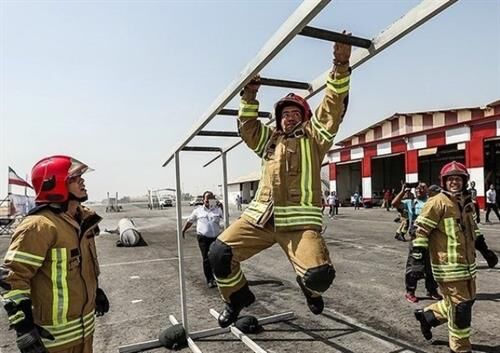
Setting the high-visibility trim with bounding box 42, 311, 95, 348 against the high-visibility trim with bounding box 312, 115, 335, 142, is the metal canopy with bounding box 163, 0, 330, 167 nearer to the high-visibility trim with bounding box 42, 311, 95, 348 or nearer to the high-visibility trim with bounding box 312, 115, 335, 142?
the high-visibility trim with bounding box 312, 115, 335, 142

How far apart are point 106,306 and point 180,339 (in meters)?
1.62

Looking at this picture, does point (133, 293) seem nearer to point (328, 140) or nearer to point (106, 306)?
point (106, 306)

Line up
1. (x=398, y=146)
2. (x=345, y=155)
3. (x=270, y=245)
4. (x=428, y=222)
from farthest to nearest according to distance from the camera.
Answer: (x=345, y=155)
(x=398, y=146)
(x=428, y=222)
(x=270, y=245)

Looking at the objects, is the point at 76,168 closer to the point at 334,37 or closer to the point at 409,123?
the point at 334,37

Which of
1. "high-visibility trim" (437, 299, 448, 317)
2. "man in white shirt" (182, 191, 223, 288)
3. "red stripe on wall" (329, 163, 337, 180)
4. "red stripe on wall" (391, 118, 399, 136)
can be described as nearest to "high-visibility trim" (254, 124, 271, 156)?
"high-visibility trim" (437, 299, 448, 317)

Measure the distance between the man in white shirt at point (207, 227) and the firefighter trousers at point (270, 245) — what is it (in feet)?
14.8

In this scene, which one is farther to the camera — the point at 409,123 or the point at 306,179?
the point at 409,123

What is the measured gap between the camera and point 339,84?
2682mm

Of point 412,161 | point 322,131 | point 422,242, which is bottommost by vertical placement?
point 422,242

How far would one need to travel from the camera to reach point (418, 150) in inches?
1032

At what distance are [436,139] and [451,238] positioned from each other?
2280 centimetres

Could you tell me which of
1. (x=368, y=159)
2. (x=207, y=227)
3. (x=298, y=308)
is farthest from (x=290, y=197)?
(x=368, y=159)

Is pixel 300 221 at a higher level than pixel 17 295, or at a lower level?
higher

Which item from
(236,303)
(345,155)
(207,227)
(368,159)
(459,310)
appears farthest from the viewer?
(345,155)
